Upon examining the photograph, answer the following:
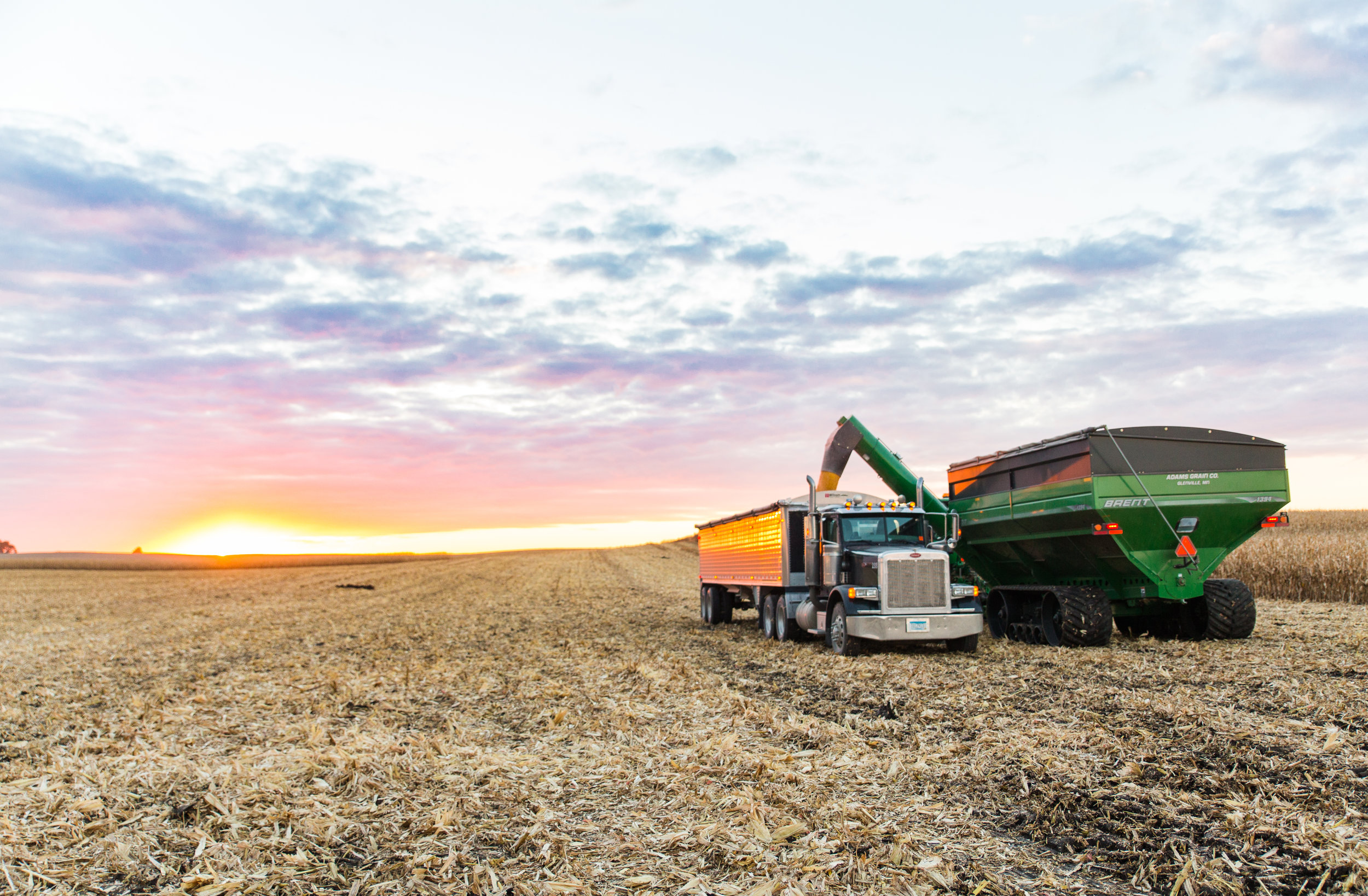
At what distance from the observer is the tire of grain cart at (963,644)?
1549 centimetres

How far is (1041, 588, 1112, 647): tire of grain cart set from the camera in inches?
593

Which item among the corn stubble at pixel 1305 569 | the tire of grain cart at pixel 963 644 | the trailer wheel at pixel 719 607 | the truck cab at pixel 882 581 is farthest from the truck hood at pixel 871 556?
the corn stubble at pixel 1305 569

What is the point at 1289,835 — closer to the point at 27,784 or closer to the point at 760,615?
the point at 27,784

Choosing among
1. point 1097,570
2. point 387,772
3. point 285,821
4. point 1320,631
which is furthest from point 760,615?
point 285,821

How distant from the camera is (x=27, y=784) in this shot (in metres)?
8.20

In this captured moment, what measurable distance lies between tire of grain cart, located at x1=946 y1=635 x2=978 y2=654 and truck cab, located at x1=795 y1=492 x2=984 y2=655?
0.05 ft

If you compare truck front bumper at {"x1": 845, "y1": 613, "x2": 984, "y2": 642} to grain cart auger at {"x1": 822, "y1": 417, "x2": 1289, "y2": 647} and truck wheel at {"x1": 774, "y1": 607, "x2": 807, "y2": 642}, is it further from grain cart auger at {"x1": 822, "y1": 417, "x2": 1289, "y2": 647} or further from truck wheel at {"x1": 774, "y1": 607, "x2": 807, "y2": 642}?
truck wheel at {"x1": 774, "y1": 607, "x2": 807, "y2": 642}

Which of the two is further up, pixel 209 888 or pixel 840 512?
pixel 840 512

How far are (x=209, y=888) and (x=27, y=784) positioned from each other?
3834 millimetres

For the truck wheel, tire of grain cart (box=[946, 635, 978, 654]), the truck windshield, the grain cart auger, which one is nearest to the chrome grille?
tire of grain cart (box=[946, 635, 978, 654])

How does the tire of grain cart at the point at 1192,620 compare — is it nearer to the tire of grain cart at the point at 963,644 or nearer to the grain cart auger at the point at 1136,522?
the grain cart auger at the point at 1136,522

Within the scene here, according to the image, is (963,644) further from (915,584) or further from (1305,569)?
(1305,569)

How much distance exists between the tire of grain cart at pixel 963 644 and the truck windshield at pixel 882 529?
6.09 feet

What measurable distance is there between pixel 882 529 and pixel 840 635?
2230 mm
